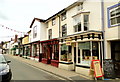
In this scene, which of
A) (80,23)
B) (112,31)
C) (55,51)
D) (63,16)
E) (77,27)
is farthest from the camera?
(55,51)

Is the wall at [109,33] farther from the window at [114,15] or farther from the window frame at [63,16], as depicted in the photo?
the window frame at [63,16]

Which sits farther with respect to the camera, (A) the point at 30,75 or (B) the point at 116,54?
(A) the point at 30,75

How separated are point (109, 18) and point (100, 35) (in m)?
1.50

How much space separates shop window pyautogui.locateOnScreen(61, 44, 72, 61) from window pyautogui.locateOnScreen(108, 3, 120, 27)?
5485mm

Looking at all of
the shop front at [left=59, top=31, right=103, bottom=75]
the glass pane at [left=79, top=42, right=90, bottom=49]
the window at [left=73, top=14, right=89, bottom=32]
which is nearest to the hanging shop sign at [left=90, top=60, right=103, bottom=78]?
the shop front at [left=59, top=31, right=103, bottom=75]

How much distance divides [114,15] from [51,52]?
36.7ft

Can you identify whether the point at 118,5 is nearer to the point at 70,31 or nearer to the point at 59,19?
the point at 70,31

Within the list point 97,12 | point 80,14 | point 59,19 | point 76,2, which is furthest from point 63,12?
point 97,12

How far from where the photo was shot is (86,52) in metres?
10.4

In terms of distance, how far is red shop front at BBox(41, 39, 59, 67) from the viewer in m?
15.6

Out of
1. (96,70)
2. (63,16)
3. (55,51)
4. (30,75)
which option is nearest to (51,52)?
(55,51)

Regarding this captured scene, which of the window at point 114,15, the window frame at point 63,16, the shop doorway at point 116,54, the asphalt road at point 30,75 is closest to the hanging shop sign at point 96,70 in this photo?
the shop doorway at point 116,54

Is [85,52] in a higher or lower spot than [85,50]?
lower

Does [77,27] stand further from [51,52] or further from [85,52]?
[51,52]
